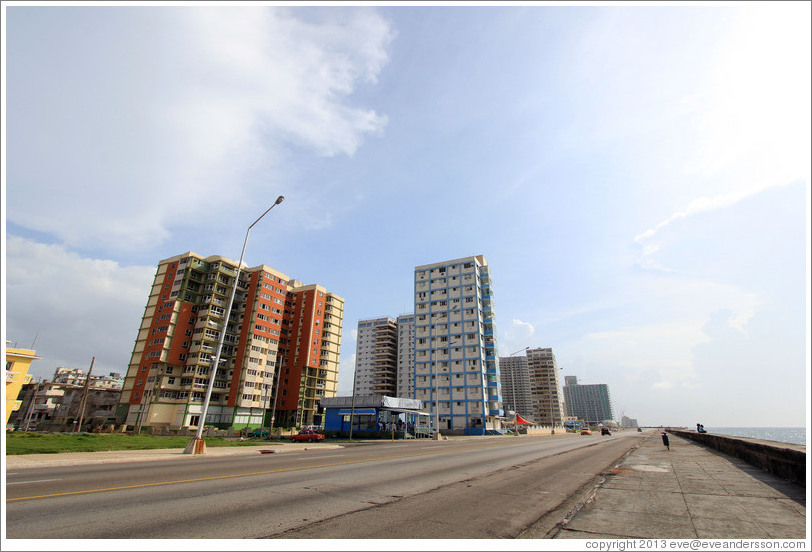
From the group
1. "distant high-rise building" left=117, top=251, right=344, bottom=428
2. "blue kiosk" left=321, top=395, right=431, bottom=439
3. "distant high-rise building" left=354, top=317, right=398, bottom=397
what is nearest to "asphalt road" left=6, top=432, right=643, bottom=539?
"blue kiosk" left=321, top=395, right=431, bottom=439

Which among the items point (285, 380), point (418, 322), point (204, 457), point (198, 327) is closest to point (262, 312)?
point (198, 327)

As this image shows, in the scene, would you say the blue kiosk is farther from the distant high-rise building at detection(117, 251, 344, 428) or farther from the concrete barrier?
the concrete barrier

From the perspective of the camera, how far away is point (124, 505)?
7.39 metres

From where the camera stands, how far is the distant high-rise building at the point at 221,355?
74438 millimetres

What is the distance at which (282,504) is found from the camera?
25.7ft

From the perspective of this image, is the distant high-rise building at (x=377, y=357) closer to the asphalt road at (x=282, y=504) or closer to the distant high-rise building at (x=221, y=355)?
the distant high-rise building at (x=221, y=355)

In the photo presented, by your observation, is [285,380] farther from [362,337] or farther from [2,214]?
[2,214]

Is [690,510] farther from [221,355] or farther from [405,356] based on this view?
[405,356]

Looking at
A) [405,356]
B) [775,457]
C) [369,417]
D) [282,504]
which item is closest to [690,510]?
[282,504]

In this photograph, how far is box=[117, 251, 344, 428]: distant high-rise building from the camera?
2931 inches

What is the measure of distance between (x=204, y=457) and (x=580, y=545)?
19.8 meters

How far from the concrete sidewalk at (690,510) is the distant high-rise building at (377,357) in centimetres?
13537

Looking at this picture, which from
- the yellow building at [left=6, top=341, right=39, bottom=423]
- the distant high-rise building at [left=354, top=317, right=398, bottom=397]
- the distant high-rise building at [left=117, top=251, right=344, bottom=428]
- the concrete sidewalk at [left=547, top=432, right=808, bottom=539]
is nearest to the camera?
the concrete sidewalk at [left=547, top=432, right=808, bottom=539]

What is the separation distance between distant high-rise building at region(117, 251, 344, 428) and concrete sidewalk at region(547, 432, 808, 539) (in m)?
62.8
